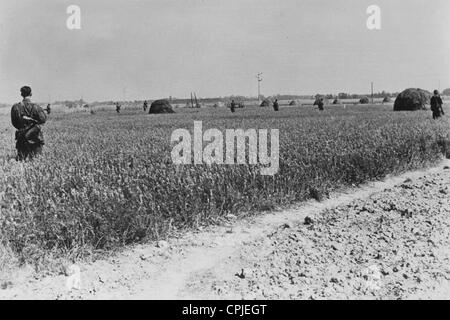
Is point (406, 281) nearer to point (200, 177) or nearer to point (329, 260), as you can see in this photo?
point (329, 260)

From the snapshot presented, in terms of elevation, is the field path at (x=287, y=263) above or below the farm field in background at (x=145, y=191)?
below

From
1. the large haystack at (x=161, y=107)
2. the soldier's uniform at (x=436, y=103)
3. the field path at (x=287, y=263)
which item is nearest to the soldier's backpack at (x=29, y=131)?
the field path at (x=287, y=263)

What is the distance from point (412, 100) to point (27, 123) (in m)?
31.0

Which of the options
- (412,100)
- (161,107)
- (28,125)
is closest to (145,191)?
(28,125)

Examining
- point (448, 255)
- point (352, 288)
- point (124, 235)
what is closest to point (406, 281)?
point (352, 288)

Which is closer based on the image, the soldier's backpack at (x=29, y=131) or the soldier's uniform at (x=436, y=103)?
the soldier's backpack at (x=29, y=131)

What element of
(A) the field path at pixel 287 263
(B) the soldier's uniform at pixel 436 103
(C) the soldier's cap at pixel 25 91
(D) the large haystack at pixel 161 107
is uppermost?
(D) the large haystack at pixel 161 107

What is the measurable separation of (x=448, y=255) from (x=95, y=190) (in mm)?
3999

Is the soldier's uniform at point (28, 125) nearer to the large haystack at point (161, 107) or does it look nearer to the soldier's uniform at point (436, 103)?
the soldier's uniform at point (436, 103)

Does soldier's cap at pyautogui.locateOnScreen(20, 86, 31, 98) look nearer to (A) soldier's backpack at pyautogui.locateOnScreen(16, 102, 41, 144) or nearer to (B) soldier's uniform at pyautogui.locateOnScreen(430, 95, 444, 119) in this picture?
(A) soldier's backpack at pyautogui.locateOnScreen(16, 102, 41, 144)

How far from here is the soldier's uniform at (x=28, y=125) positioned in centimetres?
871

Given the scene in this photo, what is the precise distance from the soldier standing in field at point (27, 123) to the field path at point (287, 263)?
5.31 meters

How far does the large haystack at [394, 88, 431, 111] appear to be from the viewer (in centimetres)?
3353

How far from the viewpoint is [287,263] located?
4.38 metres
